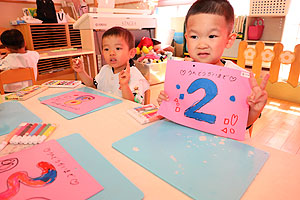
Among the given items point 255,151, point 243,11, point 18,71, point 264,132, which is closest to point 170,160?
point 255,151

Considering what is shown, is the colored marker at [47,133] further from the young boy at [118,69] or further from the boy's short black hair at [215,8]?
the boy's short black hair at [215,8]

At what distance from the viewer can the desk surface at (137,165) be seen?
1.26 ft

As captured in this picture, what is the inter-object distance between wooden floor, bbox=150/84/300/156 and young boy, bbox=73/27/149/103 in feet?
3.16

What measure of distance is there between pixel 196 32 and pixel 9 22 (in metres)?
3.46

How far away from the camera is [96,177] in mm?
418

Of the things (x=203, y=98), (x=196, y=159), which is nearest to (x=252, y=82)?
(x=203, y=98)

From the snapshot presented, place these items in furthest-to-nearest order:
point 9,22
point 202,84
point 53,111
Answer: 1. point 9,22
2. point 53,111
3. point 202,84

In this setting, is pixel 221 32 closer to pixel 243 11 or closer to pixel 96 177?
pixel 96 177

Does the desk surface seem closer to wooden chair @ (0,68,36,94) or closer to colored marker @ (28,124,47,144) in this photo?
colored marker @ (28,124,47,144)

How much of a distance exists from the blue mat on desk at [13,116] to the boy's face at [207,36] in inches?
22.4

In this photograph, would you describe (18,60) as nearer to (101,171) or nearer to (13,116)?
(13,116)

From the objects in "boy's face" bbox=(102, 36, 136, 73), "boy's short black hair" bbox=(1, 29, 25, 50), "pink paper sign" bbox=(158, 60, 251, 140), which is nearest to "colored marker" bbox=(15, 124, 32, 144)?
"pink paper sign" bbox=(158, 60, 251, 140)

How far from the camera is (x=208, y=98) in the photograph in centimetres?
62

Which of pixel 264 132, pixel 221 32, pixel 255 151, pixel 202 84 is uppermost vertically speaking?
pixel 221 32
